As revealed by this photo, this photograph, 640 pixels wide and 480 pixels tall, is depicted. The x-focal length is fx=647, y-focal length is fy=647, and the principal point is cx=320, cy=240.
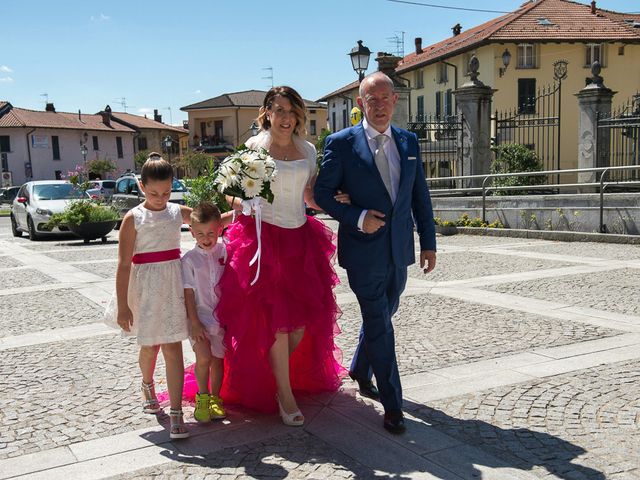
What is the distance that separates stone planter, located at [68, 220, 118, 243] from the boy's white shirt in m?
12.7

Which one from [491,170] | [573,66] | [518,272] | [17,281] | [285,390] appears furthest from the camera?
[573,66]

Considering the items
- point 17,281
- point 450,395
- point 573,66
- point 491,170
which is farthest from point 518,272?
point 573,66

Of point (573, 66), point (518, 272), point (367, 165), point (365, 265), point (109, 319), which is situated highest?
point (573, 66)

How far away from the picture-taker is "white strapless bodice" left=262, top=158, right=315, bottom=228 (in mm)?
3920

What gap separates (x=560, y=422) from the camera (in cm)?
377

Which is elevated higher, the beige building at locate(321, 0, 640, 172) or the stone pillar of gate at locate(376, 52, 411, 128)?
the beige building at locate(321, 0, 640, 172)

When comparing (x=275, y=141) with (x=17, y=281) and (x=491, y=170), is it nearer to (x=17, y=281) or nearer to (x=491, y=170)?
(x=17, y=281)

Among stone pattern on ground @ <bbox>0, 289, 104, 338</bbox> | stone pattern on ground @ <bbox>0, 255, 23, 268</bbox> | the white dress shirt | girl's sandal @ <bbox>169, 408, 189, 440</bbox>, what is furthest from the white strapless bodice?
stone pattern on ground @ <bbox>0, 255, 23, 268</bbox>

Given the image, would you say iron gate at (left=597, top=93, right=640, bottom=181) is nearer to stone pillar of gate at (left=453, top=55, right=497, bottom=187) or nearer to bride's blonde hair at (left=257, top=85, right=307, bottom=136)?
stone pillar of gate at (left=453, top=55, right=497, bottom=187)

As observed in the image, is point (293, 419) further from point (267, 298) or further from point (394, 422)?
point (267, 298)

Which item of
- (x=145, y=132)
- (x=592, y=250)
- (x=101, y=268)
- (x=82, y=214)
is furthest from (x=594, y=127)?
(x=145, y=132)

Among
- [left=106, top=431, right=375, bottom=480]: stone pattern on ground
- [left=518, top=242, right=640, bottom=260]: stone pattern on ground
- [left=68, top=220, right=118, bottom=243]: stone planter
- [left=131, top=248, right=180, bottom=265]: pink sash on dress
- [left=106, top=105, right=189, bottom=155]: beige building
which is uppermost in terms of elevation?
[left=106, top=105, right=189, bottom=155]: beige building

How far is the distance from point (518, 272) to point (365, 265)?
19.6ft

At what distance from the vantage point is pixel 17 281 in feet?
33.3
